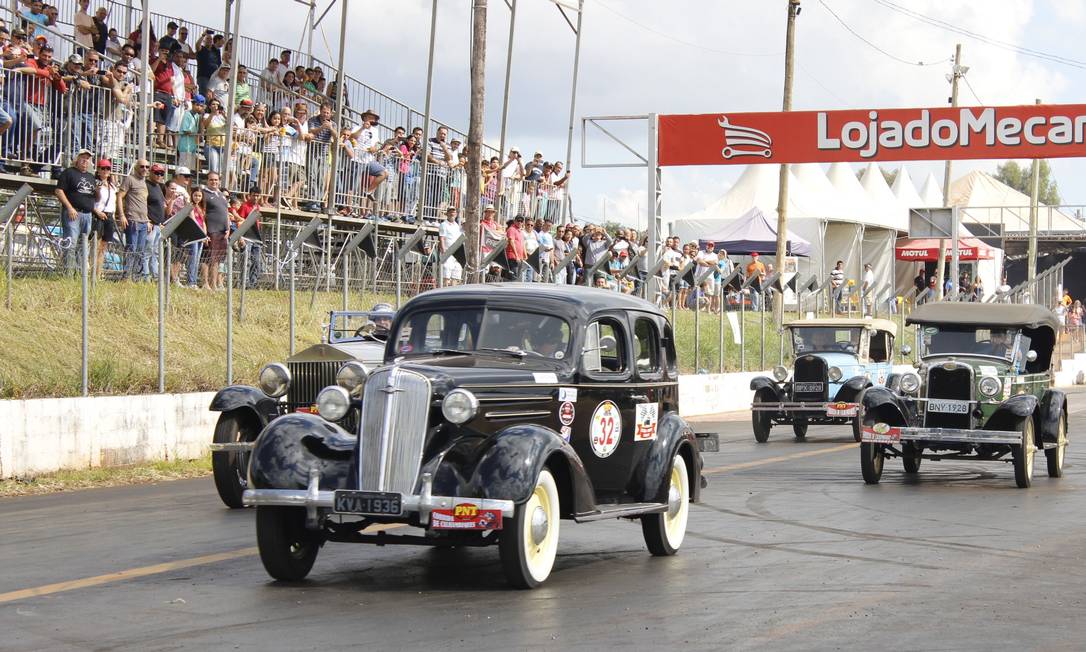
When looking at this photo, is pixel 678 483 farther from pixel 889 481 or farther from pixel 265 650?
pixel 889 481

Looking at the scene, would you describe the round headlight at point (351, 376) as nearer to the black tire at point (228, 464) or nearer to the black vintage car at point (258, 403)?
the black vintage car at point (258, 403)

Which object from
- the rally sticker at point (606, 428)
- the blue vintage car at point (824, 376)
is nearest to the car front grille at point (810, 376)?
the blue vintage car at point (824, 376)

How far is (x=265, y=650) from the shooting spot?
695 centimetres

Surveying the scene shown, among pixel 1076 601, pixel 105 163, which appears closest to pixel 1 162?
pixel 105 163

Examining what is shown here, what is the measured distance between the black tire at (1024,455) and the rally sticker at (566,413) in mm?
8027

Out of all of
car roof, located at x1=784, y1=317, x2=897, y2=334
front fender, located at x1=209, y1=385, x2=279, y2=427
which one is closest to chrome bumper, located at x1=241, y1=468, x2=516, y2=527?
front fender, located at x1=209, y1=385, x2=279, y2=427

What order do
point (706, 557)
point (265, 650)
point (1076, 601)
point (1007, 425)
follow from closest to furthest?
point (265, 650) < point (1076, 601) < point (706, 557) < point (1007, 425)

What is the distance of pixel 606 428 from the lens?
1019cm

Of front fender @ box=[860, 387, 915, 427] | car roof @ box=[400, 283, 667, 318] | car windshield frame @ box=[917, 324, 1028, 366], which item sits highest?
car roof @ box=[400, 283, 667, 318]

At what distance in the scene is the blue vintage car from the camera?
79.8 ft

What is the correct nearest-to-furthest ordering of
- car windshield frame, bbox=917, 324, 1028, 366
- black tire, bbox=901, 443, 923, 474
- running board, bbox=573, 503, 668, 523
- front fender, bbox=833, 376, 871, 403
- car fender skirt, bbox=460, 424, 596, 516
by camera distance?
car fender skirt, bbox=460, 424, 596, 516 < running board, bbox=573, 503, 668, 523 < black tire, bbox=901, 443, 923, 474 < car windshield frame, bbox=917, 324, 1028, 366 < front fender, bbox=833, 376, 871, 403

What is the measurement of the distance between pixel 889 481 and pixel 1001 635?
950cm

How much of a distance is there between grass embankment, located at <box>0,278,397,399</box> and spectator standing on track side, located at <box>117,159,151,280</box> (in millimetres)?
304

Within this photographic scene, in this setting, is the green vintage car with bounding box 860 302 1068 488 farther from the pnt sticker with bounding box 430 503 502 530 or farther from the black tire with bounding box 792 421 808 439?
the pnt sticker with bounding box 430 503 502 530
